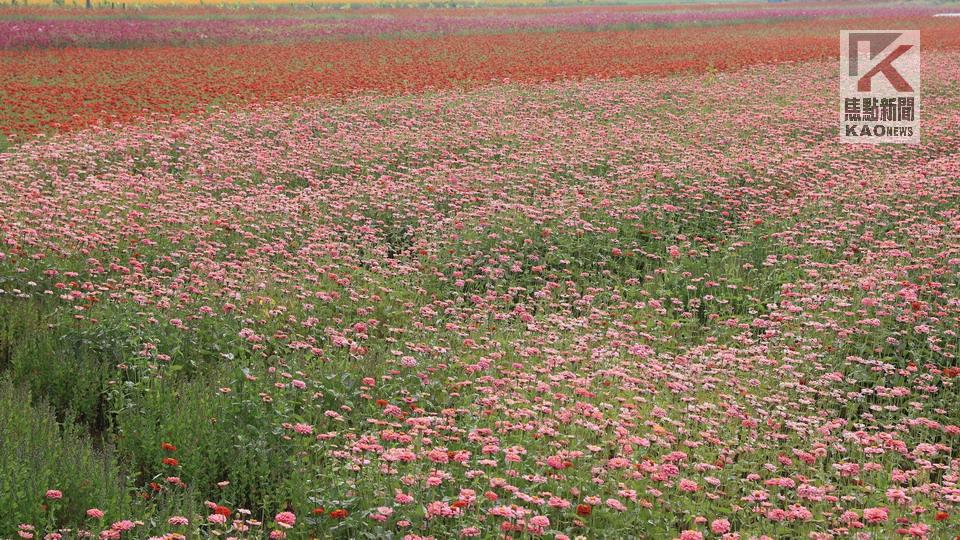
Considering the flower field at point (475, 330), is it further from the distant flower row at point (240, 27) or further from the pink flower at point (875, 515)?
the distant flower row at point (240, 27)

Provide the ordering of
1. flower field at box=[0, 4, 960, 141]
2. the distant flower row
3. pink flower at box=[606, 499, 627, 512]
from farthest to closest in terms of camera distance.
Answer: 1. the distant flower row
2. flower field at box=[0, 4, 960, 141]
3. pink flower at box=[606, 499, 627, 512]

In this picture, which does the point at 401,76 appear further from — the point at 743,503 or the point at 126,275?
the point at 743,503

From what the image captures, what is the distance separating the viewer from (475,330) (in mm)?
7711

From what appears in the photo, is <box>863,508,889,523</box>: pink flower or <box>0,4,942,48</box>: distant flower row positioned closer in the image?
<box>863,508,889,523</box>: pink flower

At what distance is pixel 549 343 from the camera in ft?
24.7

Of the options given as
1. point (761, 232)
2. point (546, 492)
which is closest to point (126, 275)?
point (546, 492)

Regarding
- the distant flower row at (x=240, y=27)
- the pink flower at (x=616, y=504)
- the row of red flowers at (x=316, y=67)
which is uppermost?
the distant flower row at (x=240, y=27)

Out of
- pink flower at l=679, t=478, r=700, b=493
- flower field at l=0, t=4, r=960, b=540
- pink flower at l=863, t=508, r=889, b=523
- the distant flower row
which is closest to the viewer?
pink flower at l=863, t=508, r=889, b=523

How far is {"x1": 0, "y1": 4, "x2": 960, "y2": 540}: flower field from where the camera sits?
5.27m

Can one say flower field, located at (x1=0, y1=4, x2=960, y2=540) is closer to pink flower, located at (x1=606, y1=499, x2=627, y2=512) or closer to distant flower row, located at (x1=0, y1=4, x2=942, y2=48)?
pink flower, located at (x1=606, y1=499, x2=627, y2=512)

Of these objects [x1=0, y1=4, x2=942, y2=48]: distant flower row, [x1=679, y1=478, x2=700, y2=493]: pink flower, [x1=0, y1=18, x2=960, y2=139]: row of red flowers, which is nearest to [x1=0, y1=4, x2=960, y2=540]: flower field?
[x1=679, y1=478, x2=700, y2=493]: pink flower

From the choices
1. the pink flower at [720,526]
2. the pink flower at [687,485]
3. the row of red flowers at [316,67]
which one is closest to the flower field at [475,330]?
the pink flower at [687,485]

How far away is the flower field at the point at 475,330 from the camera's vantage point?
527cm

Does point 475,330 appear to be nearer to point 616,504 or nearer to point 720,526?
point 616,504
